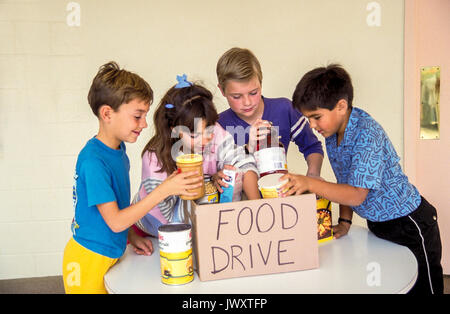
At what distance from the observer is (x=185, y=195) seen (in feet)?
3.76

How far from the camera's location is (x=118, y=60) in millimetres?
2693

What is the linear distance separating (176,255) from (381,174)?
72 centimetres

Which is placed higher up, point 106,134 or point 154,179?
point 106,134

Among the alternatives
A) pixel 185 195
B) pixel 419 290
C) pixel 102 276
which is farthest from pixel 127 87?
pixel 419 290

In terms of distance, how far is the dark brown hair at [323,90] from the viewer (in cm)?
144

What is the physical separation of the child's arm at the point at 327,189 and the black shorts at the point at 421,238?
0.21 m

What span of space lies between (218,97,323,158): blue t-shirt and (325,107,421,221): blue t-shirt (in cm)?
31

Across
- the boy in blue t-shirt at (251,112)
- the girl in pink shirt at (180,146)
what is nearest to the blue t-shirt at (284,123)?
the boy in blue t-shirt at (251,112)

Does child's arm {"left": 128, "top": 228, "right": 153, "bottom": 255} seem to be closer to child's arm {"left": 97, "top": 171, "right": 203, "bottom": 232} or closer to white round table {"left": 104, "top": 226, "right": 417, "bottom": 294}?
white round table {"left": 104, "top": 226, "right": 417, "bottom": 294}

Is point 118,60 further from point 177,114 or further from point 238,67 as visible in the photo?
point 177,114

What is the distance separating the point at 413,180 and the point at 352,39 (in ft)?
3.30

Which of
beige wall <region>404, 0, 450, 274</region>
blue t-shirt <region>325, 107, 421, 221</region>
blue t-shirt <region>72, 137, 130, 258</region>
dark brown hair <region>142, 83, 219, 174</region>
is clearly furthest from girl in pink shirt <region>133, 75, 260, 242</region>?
beige wall <region>404, 0, 450, 274</region>

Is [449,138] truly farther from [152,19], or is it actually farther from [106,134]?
[106,134]
